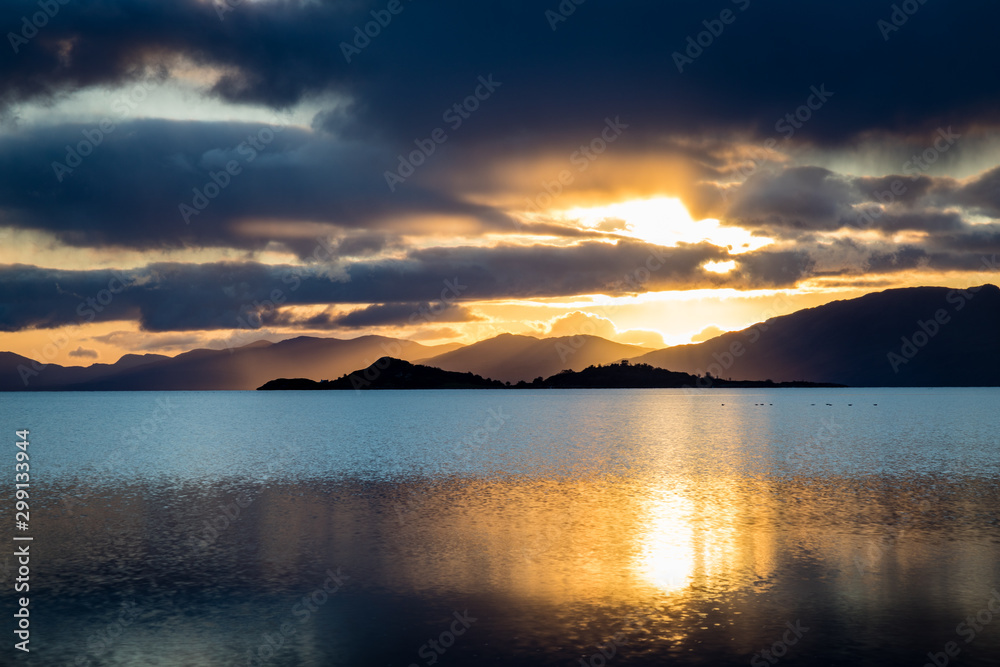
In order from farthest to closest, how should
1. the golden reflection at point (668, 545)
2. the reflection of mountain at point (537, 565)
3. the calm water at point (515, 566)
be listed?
the golden reflection at point (668, 545)
the reflection of mountain at point (537, 565)
the calm water at point (515, 566)

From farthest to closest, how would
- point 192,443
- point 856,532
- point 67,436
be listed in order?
point 67,436, point 192,443, point 856,532

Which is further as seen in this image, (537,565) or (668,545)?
(668,545)

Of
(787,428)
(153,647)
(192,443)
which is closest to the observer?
(153,647)

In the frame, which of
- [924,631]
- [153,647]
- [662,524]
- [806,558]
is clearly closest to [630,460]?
[662,524]

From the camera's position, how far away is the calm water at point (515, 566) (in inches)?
927

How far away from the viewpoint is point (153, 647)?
2345 cm

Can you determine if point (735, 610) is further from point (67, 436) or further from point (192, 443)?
point (67, 436)

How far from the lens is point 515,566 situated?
33406mm

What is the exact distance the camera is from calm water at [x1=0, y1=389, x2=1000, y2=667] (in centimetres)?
2355

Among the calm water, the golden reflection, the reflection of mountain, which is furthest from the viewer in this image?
the golden reflection

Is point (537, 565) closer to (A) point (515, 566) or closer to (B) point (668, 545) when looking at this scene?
(A) point (515, 566)

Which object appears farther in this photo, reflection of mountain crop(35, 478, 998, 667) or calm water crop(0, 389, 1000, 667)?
reflection of mountain crop(35, 478, 998, 667)

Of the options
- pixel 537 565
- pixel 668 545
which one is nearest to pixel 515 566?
pixel 537 565

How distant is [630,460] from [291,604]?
Answer: 58.1m
